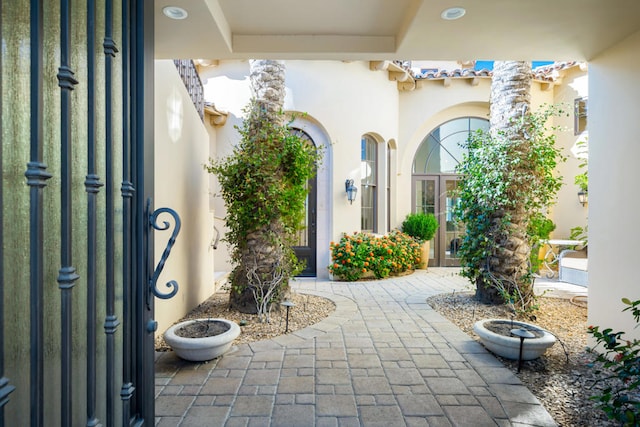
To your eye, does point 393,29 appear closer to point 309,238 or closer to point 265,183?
point 265,183

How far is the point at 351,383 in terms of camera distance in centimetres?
294

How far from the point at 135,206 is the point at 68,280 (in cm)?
54

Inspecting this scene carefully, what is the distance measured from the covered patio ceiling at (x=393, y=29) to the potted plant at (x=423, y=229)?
591 cm

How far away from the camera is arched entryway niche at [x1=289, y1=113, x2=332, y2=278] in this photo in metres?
8.03

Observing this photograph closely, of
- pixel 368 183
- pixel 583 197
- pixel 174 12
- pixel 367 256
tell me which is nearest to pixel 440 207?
pixel 368 183

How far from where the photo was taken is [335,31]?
3.37 meters

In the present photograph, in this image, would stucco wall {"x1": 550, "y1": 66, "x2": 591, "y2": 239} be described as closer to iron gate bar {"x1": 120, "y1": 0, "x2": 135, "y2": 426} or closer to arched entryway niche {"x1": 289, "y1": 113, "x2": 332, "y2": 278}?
arched entryway niche {"x1": 289, "y1": 113, "x2": 332, "y2": 278}

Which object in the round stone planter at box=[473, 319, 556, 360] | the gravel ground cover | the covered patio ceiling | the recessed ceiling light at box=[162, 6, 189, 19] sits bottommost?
the gravel ground cover

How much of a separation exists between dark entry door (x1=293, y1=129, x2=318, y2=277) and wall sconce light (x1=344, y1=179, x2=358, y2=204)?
0.67m

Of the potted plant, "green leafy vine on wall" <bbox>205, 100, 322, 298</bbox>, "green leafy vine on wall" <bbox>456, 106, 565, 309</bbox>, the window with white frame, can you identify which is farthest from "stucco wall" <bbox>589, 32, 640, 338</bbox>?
the potted plant

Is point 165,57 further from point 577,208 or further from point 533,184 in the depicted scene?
point 577,208

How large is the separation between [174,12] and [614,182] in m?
3.83

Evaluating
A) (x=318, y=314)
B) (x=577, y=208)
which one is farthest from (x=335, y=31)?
(x=577, y=208)

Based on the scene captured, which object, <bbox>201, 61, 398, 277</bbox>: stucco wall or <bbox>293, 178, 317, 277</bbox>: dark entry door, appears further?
<bbox>293, 178, 317, 277</bbox>: dark entry door
